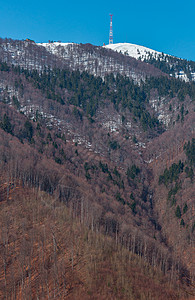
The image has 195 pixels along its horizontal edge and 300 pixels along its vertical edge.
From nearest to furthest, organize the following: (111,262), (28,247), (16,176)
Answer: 1. (28,247)
2. (111,262)
3. (16,176)

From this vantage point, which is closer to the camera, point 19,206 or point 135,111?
point 19,206

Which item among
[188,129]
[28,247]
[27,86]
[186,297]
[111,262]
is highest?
[27,86]

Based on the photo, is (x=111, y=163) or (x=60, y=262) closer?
(x=60, y=262)

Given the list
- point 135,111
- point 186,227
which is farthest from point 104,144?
point 186,227

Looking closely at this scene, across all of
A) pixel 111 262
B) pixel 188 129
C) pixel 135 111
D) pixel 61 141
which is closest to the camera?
pixel 111 262

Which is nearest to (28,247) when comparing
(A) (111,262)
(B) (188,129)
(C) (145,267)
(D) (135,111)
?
(A) (111,262)

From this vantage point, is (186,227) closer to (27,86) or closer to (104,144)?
(104,144)

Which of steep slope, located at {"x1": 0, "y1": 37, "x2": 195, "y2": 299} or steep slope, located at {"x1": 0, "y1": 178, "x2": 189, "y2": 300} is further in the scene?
steep slope, located at {"x1": 0, "y1": 37, "x2": 195, "y2": 299}

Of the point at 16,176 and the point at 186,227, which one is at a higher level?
the point at 16,176

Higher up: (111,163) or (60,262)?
(111,163)

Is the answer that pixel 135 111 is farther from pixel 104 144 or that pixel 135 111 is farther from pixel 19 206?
pixel 19 206

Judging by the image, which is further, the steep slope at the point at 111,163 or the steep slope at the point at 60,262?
the steep slope at the point at 111,163
